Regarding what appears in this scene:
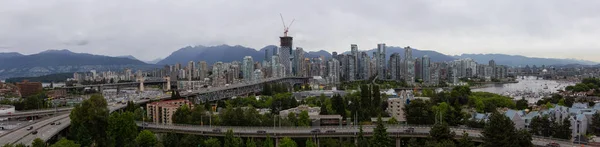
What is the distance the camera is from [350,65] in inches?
Result: 2061

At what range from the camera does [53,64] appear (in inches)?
5153

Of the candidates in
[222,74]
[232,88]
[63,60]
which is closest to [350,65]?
[222,74]

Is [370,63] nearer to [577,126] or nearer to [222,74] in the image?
[222,74]

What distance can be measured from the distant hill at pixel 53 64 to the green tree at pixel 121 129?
119733 mm

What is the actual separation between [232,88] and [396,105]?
62.1 ft

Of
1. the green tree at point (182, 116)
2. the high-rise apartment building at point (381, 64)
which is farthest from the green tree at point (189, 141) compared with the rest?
the high-rise apartment building at point (381, 64)

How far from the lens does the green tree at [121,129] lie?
11938mm

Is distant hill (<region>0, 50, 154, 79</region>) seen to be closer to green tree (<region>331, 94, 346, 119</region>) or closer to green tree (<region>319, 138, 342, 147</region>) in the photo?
green tree (<region>331, 94, 346, 119</region>)

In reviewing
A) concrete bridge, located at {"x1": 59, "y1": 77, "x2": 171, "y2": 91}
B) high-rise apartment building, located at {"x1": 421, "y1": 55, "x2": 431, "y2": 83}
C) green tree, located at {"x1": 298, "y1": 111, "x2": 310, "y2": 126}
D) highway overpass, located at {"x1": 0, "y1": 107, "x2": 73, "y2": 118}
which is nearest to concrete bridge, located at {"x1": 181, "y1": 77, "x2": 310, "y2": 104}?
highway overpass, located at {"x1": 0, "y1": 107, "x2": 73, "y2": 118}

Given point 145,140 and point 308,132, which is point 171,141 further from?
point 308,132

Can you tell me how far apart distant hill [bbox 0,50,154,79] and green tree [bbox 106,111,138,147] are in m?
120

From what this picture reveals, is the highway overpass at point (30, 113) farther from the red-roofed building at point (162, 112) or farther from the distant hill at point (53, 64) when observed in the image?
the distant hill at point (53, 64)

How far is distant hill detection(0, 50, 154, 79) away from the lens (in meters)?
119

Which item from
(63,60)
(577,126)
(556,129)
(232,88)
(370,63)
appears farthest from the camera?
(63,60)
